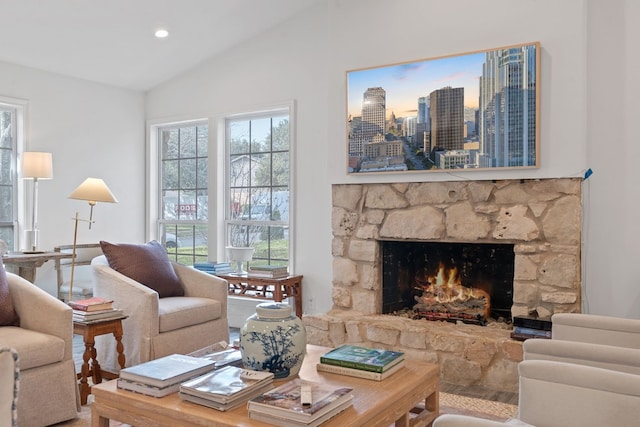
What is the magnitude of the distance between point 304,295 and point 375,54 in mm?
2136

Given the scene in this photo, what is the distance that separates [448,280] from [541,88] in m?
1.55

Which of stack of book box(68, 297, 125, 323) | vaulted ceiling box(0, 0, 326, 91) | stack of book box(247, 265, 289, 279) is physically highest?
vaulted ceiling box(0, 0, 326, 91)

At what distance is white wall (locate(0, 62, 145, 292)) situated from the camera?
4957 mm

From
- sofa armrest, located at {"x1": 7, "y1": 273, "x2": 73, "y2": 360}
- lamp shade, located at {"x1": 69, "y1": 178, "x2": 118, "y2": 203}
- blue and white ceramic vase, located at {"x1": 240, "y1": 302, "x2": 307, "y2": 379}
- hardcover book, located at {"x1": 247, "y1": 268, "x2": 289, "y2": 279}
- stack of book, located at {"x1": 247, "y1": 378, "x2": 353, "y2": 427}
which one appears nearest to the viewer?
stack of book, located at {"x1": 247, "y1": 378, "x2": 353, "y2": 427}

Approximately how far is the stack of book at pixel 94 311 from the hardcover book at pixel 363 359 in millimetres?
1469

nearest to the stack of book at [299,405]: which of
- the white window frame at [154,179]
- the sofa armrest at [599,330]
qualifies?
the sofa armrest at [599,330]

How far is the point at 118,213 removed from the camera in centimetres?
568

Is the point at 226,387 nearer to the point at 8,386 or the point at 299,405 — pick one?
the point at 299,405

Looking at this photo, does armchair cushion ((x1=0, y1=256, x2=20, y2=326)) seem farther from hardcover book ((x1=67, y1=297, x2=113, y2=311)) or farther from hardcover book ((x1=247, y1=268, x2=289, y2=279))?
hardcover book ((x1=247, y1=268, x2=289, y2=279))

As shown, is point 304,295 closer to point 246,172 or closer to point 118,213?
point 246,172

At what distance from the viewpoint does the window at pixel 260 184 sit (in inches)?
202

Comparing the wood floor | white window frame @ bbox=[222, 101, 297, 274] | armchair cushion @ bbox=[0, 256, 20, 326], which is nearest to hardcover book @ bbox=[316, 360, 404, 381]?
the wood floor

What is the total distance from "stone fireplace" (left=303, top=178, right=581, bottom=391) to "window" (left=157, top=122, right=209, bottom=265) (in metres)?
1.86

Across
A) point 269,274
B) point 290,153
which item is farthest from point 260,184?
point 269,274
